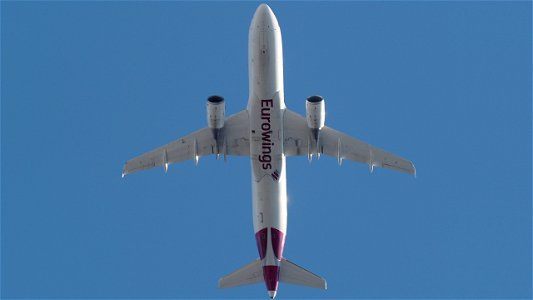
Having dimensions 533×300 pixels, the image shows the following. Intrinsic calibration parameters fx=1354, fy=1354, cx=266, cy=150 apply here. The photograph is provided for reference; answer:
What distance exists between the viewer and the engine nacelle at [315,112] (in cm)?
7431

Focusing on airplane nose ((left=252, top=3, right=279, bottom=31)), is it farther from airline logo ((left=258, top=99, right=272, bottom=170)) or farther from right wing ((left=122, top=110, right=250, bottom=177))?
right wing ((left=122, top=110, right=250, bottom=177))

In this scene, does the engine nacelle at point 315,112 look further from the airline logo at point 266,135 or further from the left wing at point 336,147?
the airline logo at point 266,135

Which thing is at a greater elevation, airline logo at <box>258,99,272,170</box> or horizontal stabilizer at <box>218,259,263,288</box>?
airline logo at <box>258,99,272,170</box>

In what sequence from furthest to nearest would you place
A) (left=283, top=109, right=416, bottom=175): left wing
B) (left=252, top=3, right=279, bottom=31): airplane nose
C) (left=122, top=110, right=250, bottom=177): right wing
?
(left=122, top=110, right=250, bottom=177): right wing < (left=283, top=109, right=416, bottom=175): left wing < (left=252, top=3, right=279, bottom=31): airplane nose

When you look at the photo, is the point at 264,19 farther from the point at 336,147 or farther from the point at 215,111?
the point at 336,147

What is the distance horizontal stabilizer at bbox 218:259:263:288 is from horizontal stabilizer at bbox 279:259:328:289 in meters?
1.24

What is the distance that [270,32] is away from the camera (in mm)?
74750

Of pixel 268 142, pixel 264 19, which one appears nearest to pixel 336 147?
pixel 268 142

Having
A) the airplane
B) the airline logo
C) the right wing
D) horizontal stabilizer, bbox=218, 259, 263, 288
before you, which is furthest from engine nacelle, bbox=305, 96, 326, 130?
horizontal stabilizer, bbox=218, 259, 263, 288

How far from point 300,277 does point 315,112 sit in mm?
9110

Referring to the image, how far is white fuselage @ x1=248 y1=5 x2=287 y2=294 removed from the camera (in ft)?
244

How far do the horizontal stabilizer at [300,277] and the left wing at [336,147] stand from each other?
21.6 ft

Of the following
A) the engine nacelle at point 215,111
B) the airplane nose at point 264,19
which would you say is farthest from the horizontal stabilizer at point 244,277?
the airplane nose at point 264,19

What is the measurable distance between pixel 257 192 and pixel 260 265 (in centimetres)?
404
